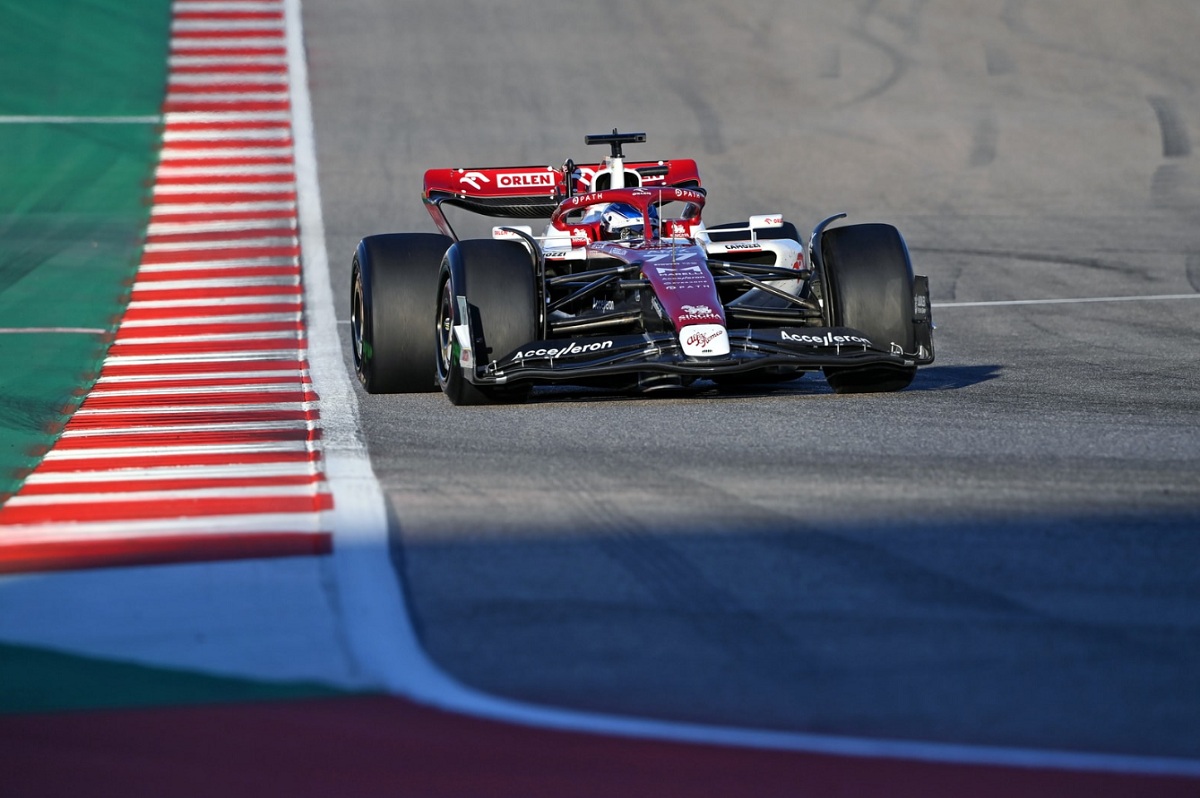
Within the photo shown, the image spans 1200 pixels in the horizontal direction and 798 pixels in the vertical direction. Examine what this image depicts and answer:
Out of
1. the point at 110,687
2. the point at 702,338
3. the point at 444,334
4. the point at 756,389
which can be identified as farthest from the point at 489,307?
the point at 110,687

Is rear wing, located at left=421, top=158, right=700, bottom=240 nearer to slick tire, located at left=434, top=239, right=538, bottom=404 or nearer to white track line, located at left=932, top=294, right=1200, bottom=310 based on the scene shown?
slick tire, located at left=434, top=239, right=538, bottom=404

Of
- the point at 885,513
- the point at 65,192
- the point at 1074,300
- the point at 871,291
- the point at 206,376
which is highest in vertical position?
the point at 65,192

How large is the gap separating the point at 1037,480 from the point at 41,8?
68.4ft

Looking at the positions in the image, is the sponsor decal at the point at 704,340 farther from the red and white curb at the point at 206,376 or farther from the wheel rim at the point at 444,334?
the red and white curb at the point at 206,376

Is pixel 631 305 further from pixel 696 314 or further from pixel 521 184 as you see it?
pixel 521 184

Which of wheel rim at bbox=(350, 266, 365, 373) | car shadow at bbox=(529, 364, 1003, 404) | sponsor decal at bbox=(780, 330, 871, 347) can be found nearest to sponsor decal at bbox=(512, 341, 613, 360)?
car shadow at bbox=(529, 364, 1003, 404)

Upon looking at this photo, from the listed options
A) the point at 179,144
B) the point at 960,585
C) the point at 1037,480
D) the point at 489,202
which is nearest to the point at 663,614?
the point at 960,585

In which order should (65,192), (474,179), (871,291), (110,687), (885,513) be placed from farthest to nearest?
(65,192)
(474,179)
(871,291)
(885,513)
(110,687)

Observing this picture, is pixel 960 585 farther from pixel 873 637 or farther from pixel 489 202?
pixel 489 202

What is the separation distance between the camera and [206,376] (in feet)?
34.6

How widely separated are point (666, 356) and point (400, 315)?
202 cm

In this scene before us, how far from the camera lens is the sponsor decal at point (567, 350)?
8.30 meters

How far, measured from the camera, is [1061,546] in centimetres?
538

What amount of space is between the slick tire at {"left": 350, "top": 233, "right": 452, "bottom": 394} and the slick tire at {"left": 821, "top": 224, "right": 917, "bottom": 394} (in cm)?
224
